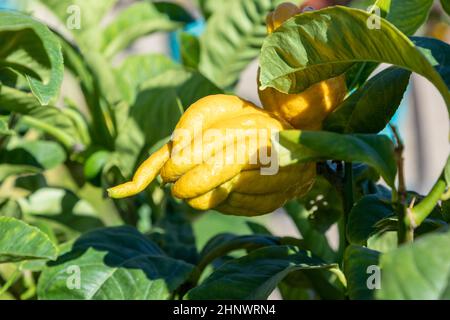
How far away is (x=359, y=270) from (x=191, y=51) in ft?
2.02

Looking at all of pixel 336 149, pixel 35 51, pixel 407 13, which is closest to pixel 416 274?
pixel 336 149

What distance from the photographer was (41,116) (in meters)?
1.03

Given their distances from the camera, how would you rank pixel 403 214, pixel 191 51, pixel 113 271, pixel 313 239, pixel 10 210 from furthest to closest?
1. pixel 191 51
2. pixel 313 239
3. pixel 10 210
4. pixel 113 271
5. pixel 403 214

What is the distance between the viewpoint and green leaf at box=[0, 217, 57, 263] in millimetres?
692

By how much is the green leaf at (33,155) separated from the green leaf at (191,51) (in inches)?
8.7

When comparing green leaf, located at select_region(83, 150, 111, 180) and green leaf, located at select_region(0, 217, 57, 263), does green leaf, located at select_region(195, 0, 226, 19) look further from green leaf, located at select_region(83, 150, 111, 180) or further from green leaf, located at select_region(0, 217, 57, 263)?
green leaf, located at select_region(0, 217, 57, 263)

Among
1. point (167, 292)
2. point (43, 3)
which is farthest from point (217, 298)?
point (43, 3)

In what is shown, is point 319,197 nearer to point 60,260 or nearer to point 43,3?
point 60,260

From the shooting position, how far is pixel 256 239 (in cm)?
91

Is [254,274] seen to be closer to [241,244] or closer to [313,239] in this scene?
[241,244]

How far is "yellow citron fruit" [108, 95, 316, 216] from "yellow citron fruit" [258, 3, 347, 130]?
21mm

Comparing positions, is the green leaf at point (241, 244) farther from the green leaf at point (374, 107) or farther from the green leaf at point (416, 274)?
the green leaf at point (416, 274)

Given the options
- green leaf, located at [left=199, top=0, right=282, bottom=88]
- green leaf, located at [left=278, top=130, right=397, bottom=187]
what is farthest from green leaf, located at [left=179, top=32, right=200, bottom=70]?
green leaf, located at [left=278, top=130, right=397, bottom=187]

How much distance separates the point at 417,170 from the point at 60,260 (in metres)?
3.83
